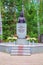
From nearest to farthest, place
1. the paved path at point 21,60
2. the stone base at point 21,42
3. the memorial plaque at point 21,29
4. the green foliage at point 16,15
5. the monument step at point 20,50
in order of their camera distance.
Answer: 1. the paved path at point 21,60
2. the monument step at point 20,50
3. the stone base at point 21,42
4. the memorial plaque at point 21,29
5. the green foliage at point 16,15

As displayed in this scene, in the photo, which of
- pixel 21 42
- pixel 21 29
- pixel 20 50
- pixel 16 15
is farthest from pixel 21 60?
pixel 16 15

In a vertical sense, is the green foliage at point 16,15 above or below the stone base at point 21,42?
above

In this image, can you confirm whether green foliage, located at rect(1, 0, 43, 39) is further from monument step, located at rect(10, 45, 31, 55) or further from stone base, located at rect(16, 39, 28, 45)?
monument step, located at rect(10, 45, 31, 55)

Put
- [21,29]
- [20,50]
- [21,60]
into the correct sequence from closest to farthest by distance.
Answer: [21,60] < [20,50] < [21,29]

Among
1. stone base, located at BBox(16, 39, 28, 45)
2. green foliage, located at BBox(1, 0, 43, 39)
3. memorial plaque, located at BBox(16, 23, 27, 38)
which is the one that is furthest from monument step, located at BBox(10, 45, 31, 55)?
green foliage, located at BBox(1, 0, 43, 39)

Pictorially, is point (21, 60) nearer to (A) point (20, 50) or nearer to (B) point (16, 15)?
(A) point (20, 50)

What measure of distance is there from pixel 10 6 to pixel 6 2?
1.76ft

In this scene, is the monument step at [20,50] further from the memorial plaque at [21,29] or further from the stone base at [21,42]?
the memorial plaque at [21,29]

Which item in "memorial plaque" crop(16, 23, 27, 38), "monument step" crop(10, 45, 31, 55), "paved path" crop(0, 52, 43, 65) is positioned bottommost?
"monument step" crop(10, 45, 31, 55)

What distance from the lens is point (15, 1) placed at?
20594mm

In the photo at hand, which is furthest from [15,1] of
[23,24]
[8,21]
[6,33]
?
[23,24]

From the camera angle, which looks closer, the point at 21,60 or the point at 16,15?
the point at 21,60

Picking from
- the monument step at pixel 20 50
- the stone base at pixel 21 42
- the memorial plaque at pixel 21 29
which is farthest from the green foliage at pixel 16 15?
the monument step at pixel 20 50

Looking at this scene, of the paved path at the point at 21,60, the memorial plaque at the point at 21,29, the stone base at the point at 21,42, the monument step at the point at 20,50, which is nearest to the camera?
the paved path at the point at 21,60
